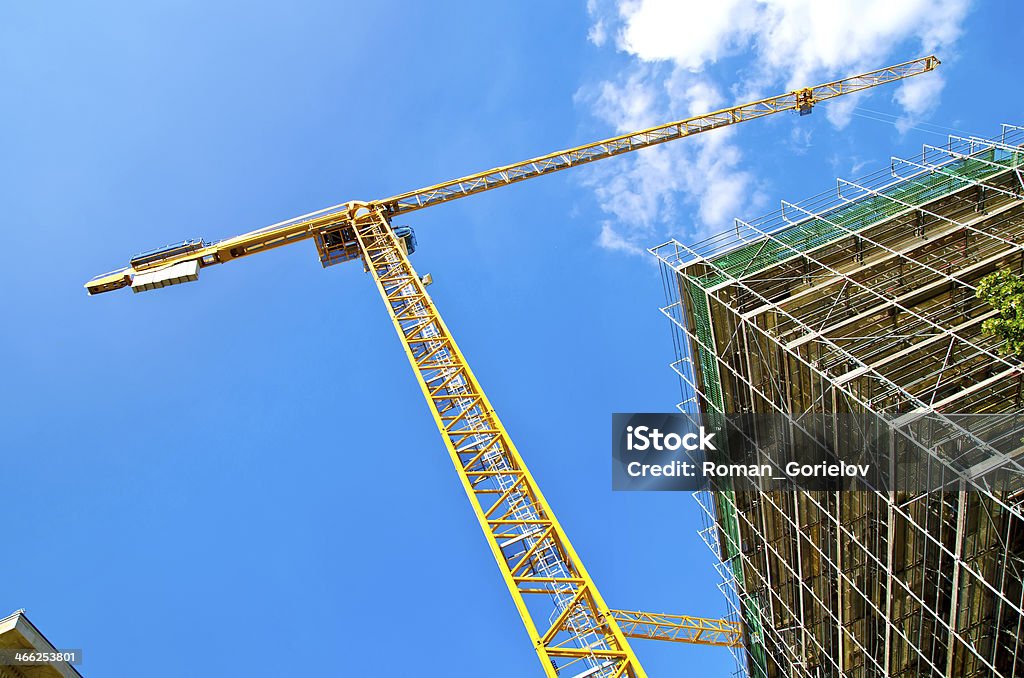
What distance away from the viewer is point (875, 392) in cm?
1975

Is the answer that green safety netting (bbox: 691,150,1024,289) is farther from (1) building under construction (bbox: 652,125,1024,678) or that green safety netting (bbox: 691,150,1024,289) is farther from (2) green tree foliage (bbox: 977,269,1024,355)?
(2) green tree foliage (bbox: 977,269,1024,355)

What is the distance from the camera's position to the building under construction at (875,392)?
58.7ft

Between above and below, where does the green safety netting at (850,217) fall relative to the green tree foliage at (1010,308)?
above

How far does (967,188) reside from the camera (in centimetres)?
2542

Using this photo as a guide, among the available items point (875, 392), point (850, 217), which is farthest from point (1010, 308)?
point (850, 217)

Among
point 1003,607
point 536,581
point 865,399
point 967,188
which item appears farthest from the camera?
point 967,188

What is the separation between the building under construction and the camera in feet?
58.7

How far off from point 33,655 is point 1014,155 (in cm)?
Answer: 2982

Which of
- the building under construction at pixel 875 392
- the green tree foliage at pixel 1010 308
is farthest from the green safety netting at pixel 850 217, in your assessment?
the green tree foliage at pixel 1010 308

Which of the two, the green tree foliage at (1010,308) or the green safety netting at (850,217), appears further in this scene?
the green safety netting at (850,217)

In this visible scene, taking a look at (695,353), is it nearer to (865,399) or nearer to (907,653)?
(865,399)

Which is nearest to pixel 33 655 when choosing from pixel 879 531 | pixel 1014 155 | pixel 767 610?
pixel 879 531

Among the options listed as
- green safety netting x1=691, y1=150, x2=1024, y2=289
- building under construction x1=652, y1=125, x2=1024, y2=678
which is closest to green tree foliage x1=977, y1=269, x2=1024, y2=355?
building under construction x1=652, y1=125, x2=1024, y2=678

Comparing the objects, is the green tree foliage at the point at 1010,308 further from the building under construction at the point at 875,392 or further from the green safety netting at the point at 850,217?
the green safety netting at the point at 850,217
